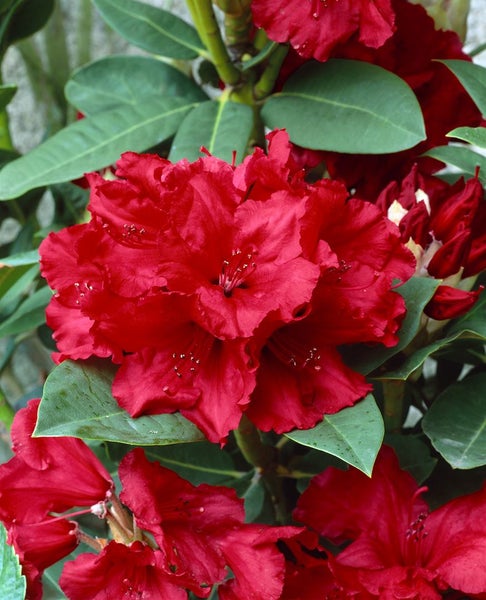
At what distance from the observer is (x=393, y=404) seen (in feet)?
2.12

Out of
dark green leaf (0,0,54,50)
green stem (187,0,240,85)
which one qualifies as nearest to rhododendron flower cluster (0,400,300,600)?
green stem (187,0,240,85)

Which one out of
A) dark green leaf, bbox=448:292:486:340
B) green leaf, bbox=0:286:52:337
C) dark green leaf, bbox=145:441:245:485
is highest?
dark green leaf, bbox=448:292:486:340

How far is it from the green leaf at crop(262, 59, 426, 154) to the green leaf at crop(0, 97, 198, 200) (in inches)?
3.4

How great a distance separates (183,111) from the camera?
2.53 feet

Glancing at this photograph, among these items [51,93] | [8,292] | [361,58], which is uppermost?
[361,58]

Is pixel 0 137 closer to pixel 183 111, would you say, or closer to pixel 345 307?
pixel 183 111

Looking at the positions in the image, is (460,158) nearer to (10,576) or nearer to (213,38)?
(213,38)

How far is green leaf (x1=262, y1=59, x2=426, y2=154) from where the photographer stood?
654 mm

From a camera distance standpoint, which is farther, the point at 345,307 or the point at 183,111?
the point at 183,111

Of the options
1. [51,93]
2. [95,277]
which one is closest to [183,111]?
[95,277]

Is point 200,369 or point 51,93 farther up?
point 200,369

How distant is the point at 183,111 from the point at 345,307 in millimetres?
319

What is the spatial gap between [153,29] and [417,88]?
237 mm

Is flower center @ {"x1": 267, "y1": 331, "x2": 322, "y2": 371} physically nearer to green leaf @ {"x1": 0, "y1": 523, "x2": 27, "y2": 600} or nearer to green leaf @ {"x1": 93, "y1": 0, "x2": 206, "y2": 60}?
green leaf @ {"x1": 0, "y1": 523, "x2": 27, "y2": 600}
